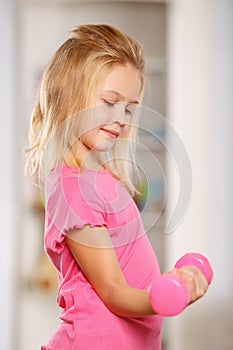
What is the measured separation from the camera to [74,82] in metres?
0.97

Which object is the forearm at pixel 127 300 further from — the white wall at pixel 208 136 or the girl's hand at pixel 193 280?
the white wall at pixel 208 136

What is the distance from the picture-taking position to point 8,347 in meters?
2.89

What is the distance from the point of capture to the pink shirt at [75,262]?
3.09 ft

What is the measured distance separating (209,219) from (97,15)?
0.99 meters

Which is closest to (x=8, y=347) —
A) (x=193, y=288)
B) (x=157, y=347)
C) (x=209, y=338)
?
(x=209, y=338)

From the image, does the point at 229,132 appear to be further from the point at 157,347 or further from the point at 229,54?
the point at 157,347

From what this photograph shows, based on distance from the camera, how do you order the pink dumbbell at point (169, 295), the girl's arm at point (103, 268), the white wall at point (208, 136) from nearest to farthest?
the pink dumbbell at point (169, 295)
the girl's arm at point (103, 268)
the white wall at point (208, 136)

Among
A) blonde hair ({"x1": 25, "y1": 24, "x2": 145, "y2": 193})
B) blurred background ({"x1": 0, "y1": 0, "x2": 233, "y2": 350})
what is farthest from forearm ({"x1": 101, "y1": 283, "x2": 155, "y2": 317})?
blurred background ({"x1": 0, "y1": 0, "x2": 233, "y2": 350})

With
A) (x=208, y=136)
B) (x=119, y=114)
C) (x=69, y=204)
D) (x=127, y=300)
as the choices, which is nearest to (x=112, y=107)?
(x=119, y=114)

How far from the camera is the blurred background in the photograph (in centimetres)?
274

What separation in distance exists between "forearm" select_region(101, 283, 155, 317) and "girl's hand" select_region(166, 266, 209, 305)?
55 mm

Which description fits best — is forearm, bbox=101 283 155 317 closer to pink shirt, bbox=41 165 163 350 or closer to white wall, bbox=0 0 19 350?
pink shirt, bbox=41 165 163 350

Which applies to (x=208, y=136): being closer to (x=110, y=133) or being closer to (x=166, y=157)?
(x=166, y=157)

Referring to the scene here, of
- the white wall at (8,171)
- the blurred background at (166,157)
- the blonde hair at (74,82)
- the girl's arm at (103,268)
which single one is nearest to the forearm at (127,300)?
the girl's arm at (103,268)
